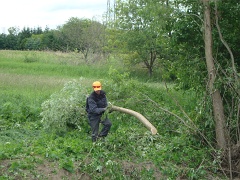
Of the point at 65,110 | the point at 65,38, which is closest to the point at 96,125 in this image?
the point at 65,110

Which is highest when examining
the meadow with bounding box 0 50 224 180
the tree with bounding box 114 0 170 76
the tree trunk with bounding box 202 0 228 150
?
the tree with bounding box 114 0 170 76

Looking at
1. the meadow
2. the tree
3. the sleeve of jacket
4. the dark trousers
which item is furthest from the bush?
the tree

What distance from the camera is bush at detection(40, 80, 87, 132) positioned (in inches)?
439

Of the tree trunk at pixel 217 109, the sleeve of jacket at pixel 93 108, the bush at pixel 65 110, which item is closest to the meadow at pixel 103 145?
the bush at pixel 65 110

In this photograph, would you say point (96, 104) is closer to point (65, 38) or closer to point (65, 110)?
point (65, 110)

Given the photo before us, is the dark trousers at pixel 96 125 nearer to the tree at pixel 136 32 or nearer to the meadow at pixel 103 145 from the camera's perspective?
the meadow at pixel 103 145

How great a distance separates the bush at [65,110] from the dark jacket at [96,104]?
5.30 ft

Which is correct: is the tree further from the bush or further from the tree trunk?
the tree trunk

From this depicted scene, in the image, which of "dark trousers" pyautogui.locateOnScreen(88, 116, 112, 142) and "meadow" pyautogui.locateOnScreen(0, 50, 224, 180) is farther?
"dark trousers" pyautogui.locateOnScreen(88, 116, 112, 142)

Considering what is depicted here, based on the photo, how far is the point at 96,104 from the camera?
973cm

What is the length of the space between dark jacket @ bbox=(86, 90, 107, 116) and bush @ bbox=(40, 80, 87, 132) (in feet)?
5.30

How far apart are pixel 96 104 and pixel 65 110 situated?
6.15 feet

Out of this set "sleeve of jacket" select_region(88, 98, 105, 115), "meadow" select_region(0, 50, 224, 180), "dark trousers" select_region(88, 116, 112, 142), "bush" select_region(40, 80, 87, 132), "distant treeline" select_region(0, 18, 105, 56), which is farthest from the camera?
"distant treeline" select_region(0, 18, 105, 56)

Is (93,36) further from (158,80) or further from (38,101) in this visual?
(38,101)
